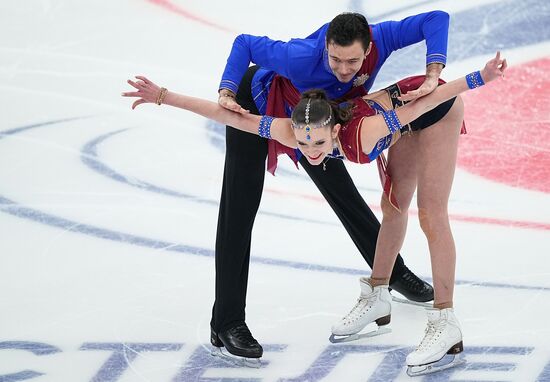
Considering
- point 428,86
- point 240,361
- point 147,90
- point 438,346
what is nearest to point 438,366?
point 438,346

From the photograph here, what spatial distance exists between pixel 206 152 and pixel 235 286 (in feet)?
7.86

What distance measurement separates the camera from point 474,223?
229 inches

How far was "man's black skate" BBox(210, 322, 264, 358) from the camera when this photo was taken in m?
4.38

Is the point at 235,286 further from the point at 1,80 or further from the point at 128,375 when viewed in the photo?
the point at 1,80

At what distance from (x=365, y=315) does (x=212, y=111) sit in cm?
128

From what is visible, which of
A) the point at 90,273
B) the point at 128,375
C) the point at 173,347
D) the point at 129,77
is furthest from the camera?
the point at 129,77

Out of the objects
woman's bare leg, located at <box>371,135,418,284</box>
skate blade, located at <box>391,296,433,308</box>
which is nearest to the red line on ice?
skate blade, located at <box>391,296,433,308</box>

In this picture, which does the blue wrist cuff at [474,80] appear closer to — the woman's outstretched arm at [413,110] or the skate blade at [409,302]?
the woman's outstretched arm at [413,110]

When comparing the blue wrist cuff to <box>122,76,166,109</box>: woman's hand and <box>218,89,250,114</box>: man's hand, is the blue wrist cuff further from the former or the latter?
<box>122,76,166,109</box>: woman's hand

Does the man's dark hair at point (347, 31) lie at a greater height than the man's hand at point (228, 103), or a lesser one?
greater

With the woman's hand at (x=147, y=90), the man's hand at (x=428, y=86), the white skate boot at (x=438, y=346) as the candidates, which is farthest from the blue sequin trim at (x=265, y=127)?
the white skate boot at (x=438, y=346)

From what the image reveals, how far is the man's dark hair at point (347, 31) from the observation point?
3982 millimetres

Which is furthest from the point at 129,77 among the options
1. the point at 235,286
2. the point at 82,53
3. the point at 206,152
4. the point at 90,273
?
the point at 235,286

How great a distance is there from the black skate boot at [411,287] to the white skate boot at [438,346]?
59 cm
